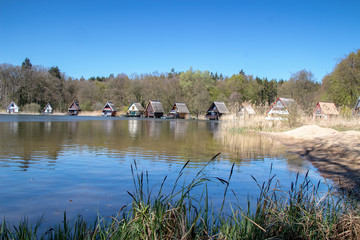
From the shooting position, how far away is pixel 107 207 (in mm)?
5387

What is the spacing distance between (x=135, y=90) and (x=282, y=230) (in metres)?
86.6

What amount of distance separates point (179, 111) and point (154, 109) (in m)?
6.83

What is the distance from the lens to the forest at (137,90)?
7731cm

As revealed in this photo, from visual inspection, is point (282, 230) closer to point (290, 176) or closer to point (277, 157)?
point (290, 176)

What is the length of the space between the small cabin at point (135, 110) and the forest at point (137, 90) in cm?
322

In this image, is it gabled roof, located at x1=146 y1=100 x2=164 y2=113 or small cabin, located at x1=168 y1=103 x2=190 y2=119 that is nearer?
small cabin, located at x1=168 y1=103 x2=190 y2=119

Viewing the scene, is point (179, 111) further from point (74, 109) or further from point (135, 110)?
point (74, 109)

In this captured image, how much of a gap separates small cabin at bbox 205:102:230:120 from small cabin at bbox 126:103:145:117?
19.5 meters

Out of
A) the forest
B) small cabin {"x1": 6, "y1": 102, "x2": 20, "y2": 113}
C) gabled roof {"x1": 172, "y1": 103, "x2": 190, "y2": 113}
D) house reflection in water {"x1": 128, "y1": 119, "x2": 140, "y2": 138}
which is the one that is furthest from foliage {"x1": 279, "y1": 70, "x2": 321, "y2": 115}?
small cabin {"x1": 6, "y1": 102, "x2": 20, "y2": 113}

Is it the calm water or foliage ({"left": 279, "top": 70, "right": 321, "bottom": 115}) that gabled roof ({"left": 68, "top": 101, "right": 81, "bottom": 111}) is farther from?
the calm water

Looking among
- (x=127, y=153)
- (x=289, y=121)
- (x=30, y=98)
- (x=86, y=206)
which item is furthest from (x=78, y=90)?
(x=86, y=206)

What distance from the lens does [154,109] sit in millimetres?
81125

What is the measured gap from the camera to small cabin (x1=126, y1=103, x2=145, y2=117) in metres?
85.7

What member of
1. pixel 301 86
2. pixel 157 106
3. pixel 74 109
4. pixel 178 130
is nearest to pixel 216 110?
pixel 157 106
